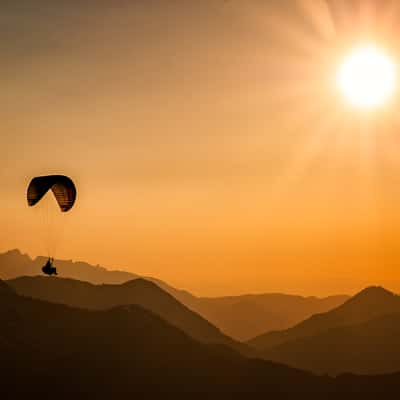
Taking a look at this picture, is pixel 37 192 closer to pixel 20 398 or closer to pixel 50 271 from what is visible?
pixel 50 271

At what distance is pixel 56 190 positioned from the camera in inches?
3241

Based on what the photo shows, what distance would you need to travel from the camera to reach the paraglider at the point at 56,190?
262ft

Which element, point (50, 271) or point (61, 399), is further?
point (61, 399)

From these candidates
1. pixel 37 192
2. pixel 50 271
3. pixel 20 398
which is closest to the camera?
pixel 50 271

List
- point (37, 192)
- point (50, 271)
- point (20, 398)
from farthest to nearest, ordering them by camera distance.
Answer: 1. point (20, 398)
2. point (37, 192)
3. point (50, 271)

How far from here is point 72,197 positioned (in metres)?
82.7

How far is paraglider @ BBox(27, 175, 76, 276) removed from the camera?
7981 centimetres

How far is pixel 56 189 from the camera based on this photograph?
82188 millimetres

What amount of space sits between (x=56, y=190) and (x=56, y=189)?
174 millimetres

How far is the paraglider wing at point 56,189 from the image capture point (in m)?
79.8

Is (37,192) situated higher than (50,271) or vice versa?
(37,192)

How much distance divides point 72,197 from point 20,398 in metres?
131

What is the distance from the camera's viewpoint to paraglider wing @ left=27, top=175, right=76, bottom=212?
79812 millimetres

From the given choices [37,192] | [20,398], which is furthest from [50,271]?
[20,398]
